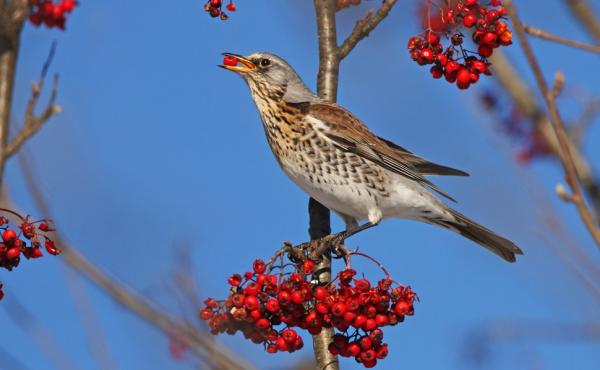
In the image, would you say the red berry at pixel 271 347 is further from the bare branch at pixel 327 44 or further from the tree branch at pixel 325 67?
the bare branch at pixel 327 44

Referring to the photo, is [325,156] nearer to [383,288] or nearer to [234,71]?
[234,71]

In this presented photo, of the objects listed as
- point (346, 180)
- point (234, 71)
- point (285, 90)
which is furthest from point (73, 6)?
point (346, 180)

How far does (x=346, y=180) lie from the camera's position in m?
4.88

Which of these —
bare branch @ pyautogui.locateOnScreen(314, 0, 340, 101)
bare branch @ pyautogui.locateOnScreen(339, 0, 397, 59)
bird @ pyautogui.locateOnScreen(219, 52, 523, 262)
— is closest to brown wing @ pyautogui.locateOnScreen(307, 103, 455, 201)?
bird @ pyautogui.locateOnScreen(219, 52, 523, 262)

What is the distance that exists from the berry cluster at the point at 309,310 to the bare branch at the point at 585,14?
6.05ft

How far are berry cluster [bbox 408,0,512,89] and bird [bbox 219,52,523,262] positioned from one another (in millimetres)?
1344

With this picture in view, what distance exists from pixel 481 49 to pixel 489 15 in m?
0.15

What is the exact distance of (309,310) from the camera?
128 inches

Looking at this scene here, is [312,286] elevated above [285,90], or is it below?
below

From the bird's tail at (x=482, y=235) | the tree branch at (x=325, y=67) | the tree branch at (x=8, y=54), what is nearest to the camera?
the tree branch at (x=8, y=54)

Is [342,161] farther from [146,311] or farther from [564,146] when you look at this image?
[564,146]

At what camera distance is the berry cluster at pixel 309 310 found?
3.17m

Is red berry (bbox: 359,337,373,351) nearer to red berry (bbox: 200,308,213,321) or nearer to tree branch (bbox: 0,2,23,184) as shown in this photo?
red berry (bbox: 200,308,213,321)

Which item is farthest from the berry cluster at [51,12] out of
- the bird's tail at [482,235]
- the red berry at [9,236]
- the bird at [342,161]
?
the bird's tail at [482,235]
